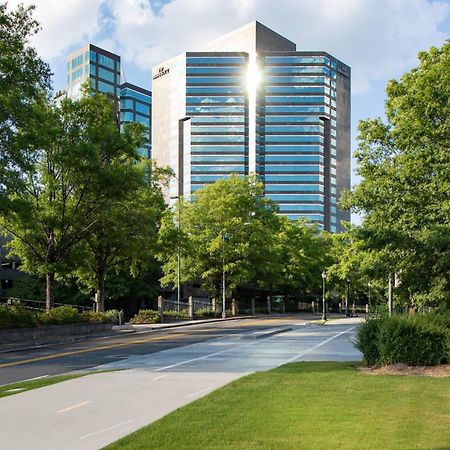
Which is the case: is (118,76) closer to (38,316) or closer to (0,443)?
(38,316)

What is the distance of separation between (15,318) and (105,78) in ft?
421

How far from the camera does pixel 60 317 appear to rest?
3158cm

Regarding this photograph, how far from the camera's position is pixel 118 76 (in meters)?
154

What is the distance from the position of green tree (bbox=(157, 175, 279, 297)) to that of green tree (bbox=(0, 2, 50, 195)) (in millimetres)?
35097

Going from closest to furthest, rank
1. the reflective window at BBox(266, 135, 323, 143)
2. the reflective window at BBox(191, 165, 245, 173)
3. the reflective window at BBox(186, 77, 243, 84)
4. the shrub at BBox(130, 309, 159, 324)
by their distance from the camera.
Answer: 1. the shrub at BBox(130, 309, 159, 324)
2. the reflective window at BBox(191, 165, 245, 173)
3. the reflective window at BBox(266, 135, 323, 143)
4. the reflective window at BBox(186, 77, 243, 84)

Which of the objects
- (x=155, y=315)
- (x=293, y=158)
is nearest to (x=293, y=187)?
(x=293, y=158)

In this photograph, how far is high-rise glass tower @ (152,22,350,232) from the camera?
16300 centimetres

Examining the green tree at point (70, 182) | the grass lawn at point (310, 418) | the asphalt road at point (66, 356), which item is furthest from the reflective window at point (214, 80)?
the grass lawn at point (310, 418)

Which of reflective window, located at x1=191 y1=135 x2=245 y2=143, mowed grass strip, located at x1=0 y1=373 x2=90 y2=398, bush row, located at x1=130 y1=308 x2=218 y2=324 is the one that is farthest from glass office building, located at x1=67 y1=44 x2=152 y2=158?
mowed grass strip, located at x1=0 y1=373 x2=90 y2=398

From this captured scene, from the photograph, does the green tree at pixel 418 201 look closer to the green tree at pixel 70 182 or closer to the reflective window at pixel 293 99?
the green tree at pixel 70 182

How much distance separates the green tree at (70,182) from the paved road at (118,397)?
1494 centimetres

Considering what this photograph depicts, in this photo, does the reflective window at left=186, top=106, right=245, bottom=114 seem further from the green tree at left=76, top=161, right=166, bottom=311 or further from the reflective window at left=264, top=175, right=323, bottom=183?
the green tree at left=76, top=161, right=166, bottom=311

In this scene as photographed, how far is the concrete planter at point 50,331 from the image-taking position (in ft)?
88.8

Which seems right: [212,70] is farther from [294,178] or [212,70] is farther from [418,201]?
[418,201]
